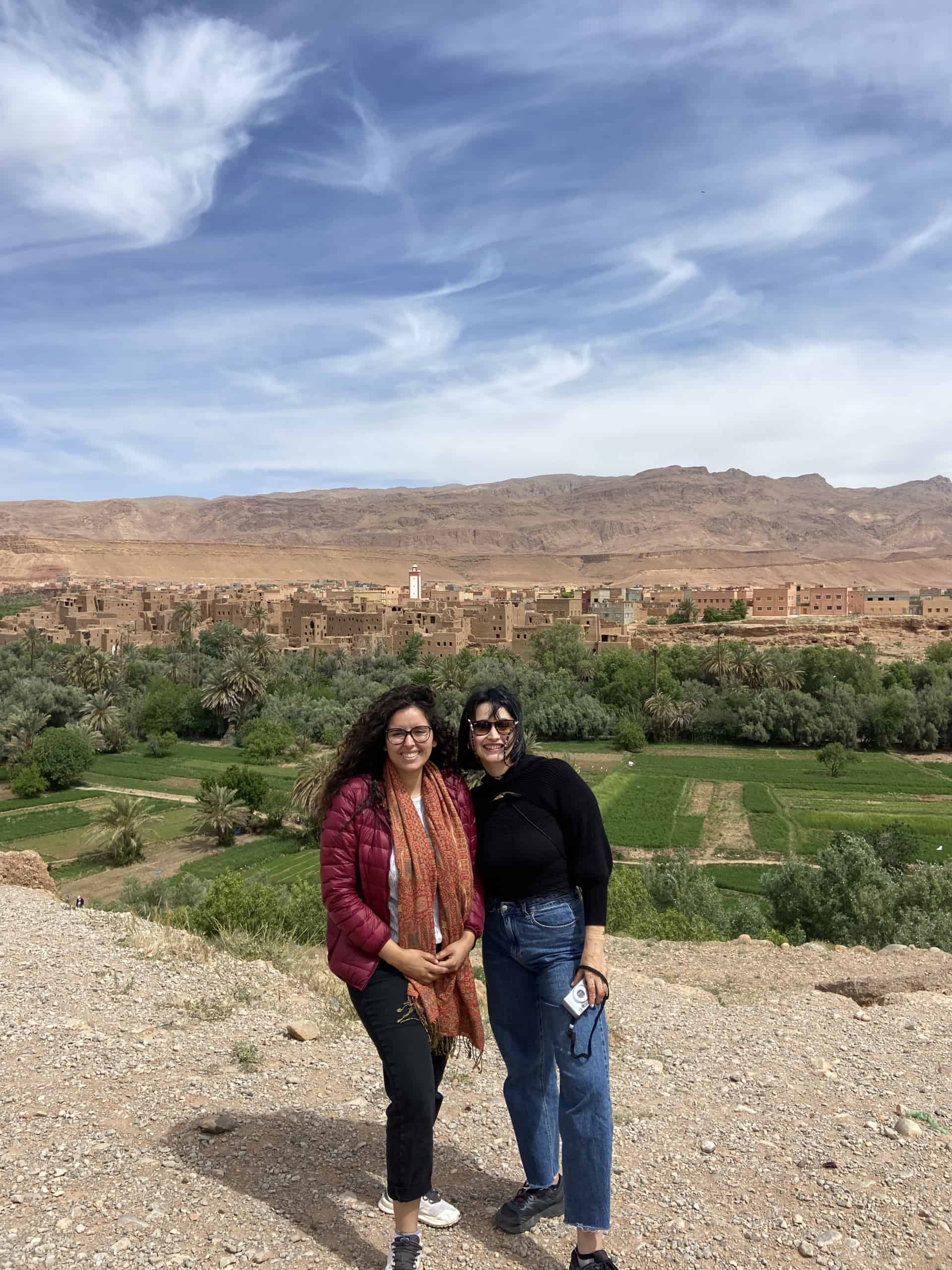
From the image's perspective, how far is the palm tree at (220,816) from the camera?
2562 cm

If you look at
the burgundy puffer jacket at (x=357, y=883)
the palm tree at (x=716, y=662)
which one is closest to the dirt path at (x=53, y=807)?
the palm tree at (x=716, y=662)

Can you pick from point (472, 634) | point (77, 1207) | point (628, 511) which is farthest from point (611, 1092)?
point (628, 511)

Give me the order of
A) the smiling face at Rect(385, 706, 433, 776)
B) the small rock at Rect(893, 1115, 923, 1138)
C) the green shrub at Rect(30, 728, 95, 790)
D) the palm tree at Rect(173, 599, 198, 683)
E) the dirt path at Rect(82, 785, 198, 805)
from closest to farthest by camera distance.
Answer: the smiling face at Rect(385, 706, 433, 776) → the small rock at Rect(893, 1115, 923, 1138) → the dirt path at Rect(82, 785, 198, 805) → the green shrub at Rect(30, 728, 95, 790) → the palm tree at Rect(173, 599, 198, 683)

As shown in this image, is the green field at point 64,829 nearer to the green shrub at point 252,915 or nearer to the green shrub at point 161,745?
the green shrub at point 161,745

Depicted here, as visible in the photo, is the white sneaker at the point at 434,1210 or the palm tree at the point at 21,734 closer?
the white sneaker at the point at 434,1210

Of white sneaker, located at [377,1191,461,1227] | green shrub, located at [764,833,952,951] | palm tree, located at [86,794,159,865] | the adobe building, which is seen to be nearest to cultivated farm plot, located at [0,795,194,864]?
palm tree, located at [86,794,159,865]

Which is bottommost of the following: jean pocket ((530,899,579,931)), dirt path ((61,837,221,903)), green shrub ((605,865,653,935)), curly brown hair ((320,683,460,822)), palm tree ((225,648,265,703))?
dirt path ((61,837,221,903))

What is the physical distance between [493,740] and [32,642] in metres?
51.2

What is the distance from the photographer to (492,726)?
290 cm

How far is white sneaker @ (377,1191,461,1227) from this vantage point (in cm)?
291

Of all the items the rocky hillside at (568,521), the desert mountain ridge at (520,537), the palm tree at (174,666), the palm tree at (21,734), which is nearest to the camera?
the palm tree at (21,734)

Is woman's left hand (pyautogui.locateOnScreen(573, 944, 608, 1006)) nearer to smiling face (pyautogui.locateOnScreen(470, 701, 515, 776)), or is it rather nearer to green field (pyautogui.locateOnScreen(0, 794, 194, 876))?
smiling face (pyautogui.locateOnScreen(470, 701, 515, 776))

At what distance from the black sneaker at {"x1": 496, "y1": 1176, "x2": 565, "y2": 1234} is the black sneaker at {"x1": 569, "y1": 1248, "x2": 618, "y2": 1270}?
0.23 meters

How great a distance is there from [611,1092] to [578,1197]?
62.2 inches
